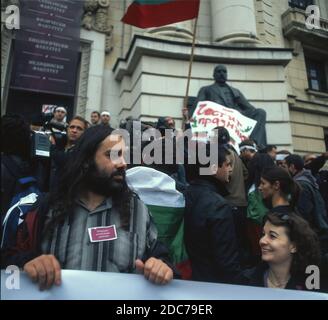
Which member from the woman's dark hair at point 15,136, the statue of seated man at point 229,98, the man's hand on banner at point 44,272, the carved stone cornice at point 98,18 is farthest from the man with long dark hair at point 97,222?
the carved stone cornice at point 98,18

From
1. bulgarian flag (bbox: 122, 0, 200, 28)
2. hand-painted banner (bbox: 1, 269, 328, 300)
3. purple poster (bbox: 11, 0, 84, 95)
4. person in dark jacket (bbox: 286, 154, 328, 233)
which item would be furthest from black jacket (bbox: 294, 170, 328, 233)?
purple poster (bbox: 11, 0, 84, 95)

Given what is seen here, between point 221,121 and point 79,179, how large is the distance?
535 centimetres

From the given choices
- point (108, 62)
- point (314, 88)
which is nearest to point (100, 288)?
point (314, 88)

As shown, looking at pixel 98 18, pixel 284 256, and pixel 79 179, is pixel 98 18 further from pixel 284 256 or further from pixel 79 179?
pixel 284 256

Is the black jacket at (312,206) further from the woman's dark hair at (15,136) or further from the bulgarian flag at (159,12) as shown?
the bulgarian flag at (159,12)

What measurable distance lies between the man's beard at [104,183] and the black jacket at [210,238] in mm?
642

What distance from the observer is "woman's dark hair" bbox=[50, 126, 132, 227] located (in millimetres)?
1777

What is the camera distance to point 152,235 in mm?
1861

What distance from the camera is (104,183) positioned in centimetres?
189

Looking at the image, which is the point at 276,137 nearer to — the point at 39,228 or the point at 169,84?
the point at 169,84

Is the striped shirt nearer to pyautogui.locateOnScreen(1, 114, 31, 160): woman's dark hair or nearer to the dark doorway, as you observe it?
pyautogui.locateOnScreen(1, 114, 31, 160): woman's dark hair

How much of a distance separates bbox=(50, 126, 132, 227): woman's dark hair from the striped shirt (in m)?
0.04

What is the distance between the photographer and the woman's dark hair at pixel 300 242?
6.96 feet

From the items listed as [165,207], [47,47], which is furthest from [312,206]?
[47,47]
